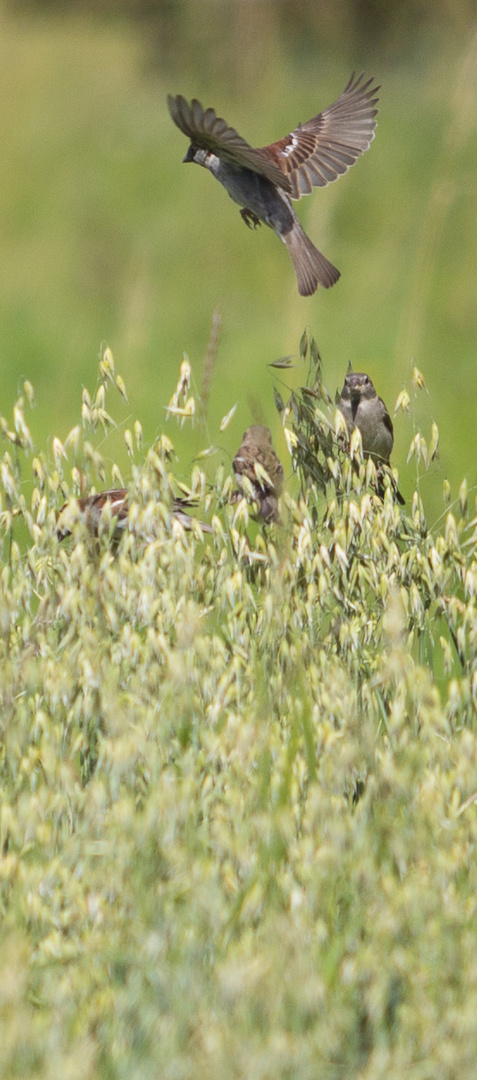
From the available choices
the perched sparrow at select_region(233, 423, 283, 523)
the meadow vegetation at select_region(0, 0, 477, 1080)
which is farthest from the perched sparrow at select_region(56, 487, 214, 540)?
the perched sparrow at select_region(233, 423, 283, 523)

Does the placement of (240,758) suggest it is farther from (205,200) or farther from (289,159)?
(205,200)

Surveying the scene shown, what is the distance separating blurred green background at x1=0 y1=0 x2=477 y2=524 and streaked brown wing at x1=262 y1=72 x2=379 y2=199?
5.35m

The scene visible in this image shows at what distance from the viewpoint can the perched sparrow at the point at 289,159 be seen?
10.7 ft

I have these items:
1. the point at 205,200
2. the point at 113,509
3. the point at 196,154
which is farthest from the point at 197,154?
the point at 205,200

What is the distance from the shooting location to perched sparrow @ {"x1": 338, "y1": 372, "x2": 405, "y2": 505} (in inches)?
139

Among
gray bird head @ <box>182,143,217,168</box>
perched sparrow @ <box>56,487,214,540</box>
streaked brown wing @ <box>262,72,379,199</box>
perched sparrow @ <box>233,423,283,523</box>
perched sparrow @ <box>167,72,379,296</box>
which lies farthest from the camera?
streaked brown wing @ <box>262,72,379,199</box>

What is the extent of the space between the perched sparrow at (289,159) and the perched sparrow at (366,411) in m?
0.29

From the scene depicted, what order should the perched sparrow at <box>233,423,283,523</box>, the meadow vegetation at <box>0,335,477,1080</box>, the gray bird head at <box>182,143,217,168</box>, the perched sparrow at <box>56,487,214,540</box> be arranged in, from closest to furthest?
the meadow vegetation at <box>0,335,477,1080</box>, the perched sparrow at <box>56,487,214,540</box>, the perched sparrow at <box>233,423,283,523</box>, the gray bird head at <box>182,143,217,168</box>

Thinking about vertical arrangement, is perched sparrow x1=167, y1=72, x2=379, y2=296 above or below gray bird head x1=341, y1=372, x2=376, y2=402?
above

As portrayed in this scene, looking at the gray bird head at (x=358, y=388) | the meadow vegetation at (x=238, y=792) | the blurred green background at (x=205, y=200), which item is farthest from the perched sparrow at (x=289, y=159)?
the blurred green background at (x=205, y=200)

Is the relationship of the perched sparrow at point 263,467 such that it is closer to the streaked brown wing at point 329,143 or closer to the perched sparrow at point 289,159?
the perched sparrow at point 289,159

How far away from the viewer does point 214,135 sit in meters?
3.22

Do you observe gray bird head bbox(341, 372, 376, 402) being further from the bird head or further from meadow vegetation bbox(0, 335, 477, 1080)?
the bird head

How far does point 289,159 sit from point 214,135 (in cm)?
115
